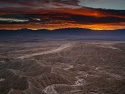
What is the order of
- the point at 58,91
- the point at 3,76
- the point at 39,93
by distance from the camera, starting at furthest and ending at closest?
the point at 3,76, the point at 58,91, the point at 39,93

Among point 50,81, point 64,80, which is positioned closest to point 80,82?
point 64,80

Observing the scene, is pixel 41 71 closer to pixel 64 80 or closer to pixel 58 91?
pixel 64 80

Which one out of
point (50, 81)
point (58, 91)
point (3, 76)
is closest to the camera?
point (58, 91)

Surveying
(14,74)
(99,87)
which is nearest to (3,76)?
(14,74)

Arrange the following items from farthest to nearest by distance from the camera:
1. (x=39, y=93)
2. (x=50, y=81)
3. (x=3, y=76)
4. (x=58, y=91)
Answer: (x=3, y=76) < (x=50, y=81) < (x=58, y=91) < (x=39, y=93)

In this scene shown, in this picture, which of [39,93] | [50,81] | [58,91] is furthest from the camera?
[50,81]

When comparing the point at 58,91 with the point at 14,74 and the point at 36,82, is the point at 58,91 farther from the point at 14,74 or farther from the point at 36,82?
the point at 14,74

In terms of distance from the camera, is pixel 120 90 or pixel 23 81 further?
pixel 23 81

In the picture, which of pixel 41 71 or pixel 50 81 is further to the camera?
pixel 41 71
